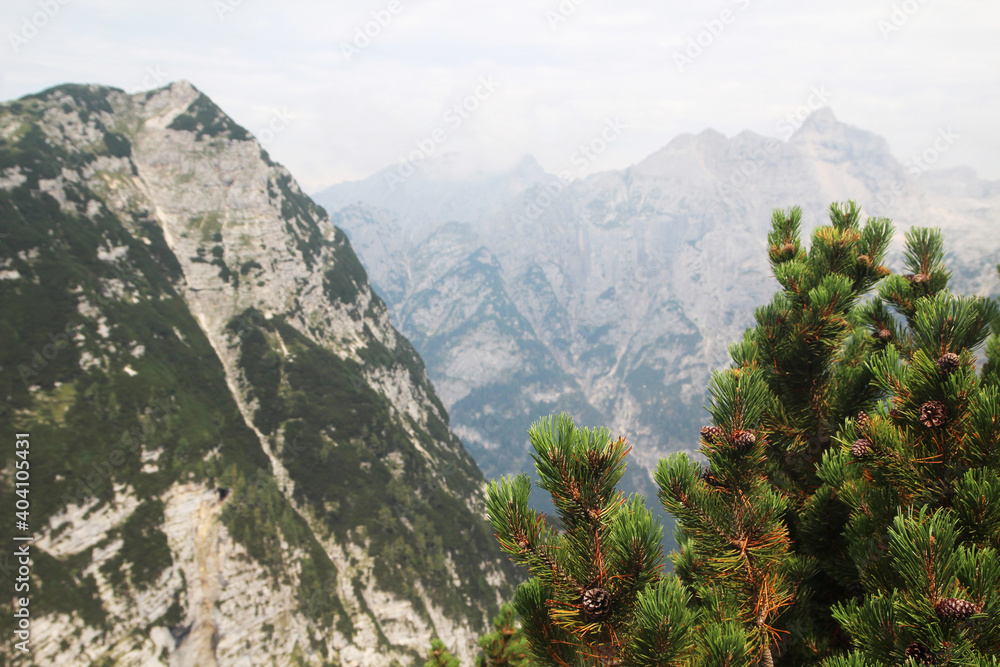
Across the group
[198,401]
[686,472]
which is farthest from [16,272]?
[686,472]

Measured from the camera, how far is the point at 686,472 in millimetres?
5523

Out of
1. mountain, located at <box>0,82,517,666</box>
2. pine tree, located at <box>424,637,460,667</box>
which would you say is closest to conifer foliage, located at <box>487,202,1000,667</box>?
pine tree, located at <box>424,637,460,667</box>

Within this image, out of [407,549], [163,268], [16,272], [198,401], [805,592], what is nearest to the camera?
[805,592]

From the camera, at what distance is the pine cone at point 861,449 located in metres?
5.46

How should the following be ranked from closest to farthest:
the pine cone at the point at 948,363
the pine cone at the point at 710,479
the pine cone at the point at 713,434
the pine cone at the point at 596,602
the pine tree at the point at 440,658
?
the pine cone at the point at 596,602 < the pine cone at the point at 948,363 < the pine cone at the point at 713,434 < the pine cone at the point at 710,479 < the pine tree at the point at 440,658

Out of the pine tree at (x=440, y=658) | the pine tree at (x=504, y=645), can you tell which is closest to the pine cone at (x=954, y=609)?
the pine tree at (x=504, y=645)

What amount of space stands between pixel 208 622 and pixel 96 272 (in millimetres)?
110013

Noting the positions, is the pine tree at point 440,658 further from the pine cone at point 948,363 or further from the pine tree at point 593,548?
the pine cone at point 948,363

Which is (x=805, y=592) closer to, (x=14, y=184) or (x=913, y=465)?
(x=913, y=465)

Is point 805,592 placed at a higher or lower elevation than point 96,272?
lower

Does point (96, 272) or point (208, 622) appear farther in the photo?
point (96, 272)

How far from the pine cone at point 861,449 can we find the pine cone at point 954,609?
1844 millimetres

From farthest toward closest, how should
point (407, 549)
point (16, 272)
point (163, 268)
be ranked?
point (163, 268) → point (407, 549) → point (16, 272)

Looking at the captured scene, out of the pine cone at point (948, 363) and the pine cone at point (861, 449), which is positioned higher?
the pine cone at point (948, 363)
